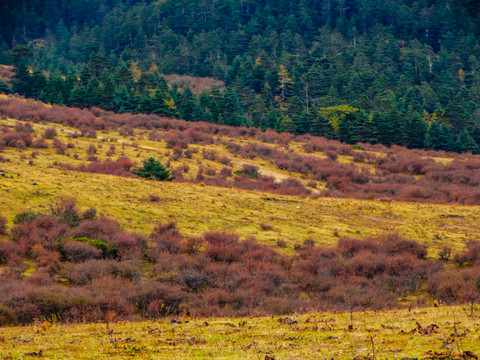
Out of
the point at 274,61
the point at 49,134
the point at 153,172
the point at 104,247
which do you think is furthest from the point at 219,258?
the point at 274,61

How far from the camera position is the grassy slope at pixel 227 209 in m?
23.0

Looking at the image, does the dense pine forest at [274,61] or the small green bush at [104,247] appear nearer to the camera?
the small green bush at [104,247]

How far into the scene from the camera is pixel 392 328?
445 inches

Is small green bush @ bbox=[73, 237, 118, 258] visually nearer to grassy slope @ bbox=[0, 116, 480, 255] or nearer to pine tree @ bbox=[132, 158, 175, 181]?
grassy slope @ bbox=[0, 116, 480, 255]

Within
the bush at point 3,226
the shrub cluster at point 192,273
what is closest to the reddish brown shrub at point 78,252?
the shrub cluster at point 192,273

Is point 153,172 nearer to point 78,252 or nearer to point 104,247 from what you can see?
point 104,247

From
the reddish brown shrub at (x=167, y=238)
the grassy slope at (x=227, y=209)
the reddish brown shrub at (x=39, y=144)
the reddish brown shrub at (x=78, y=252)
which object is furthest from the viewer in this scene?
the reddish brown shrub at (x=39, y=144)

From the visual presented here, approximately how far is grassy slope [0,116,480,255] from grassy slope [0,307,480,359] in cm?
1010

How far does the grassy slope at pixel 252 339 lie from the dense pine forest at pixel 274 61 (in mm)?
58389

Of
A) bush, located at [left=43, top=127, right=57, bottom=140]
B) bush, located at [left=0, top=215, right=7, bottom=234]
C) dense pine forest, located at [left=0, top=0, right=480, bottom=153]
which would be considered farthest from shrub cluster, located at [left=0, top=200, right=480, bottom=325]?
dense pine forest, located at [left=0, top=0, right=480, bottom=153]

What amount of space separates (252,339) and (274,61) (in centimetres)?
10798

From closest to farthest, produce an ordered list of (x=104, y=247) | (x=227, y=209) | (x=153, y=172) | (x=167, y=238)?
(x=104, y=247)
(x=167, y=238)
(x=227, y=209)
(x=153, y=172)

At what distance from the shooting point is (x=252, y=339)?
10602 mm

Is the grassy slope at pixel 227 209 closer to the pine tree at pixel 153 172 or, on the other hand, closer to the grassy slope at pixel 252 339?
the pine tree at pixel 153 172
